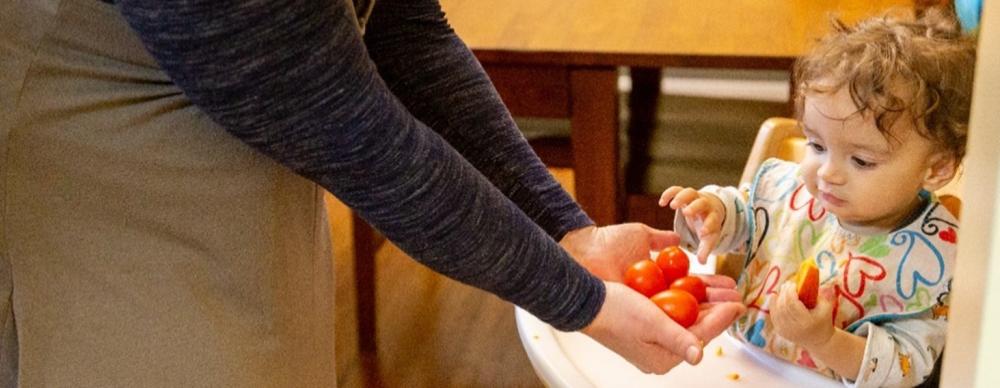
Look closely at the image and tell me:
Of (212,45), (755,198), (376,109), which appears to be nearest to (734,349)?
(755,198)

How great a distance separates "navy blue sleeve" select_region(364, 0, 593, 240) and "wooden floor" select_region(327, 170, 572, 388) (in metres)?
1.08

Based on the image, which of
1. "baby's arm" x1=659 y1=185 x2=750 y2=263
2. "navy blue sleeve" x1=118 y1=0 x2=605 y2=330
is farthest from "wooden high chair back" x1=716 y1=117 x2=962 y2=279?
"navy blue sleeve" x1=118 y1=0 x2=605 y2=330

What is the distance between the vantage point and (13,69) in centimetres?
73

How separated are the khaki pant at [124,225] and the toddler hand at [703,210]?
0.46 m

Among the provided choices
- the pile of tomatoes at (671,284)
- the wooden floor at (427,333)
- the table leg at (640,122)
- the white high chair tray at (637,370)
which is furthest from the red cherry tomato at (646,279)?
the wooden floor at (427,333)

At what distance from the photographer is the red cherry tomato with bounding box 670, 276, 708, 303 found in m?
1.09

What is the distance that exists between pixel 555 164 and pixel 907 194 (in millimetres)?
876

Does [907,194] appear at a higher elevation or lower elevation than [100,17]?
lower

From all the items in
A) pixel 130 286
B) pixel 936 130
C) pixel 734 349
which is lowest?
pixel 734 349

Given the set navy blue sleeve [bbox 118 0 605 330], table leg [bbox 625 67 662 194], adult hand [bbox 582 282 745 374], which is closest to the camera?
navy blue sleeve [bbox 118 0 605 330]

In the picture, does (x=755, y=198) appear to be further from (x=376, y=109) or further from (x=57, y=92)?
(x=57, y=92)

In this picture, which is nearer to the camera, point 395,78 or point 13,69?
point 13,69

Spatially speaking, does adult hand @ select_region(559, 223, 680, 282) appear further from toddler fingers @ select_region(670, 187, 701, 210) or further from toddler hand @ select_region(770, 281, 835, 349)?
toddler hand @ select_region(770, 281, 835, 349)

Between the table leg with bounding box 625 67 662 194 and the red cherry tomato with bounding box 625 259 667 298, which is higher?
the table leg with bounding box 625 67 662 194
